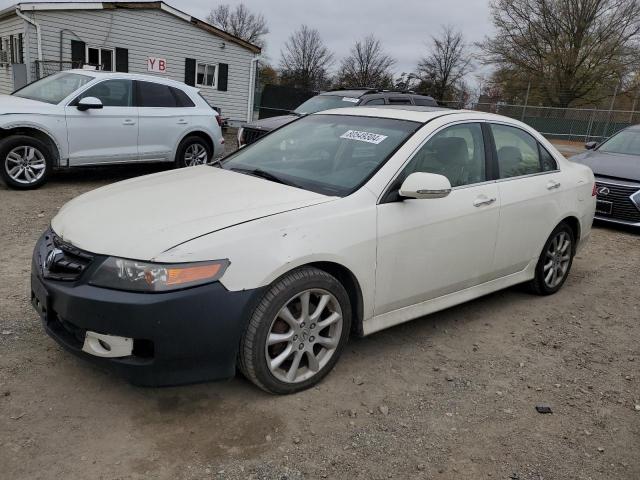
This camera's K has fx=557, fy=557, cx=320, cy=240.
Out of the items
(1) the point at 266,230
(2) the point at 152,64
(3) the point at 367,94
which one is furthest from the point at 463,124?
(2) the point at 152,64

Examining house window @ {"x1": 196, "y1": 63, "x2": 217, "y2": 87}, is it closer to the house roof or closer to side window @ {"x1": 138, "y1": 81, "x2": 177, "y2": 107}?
the house roof

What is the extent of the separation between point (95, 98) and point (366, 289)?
6.11 meters

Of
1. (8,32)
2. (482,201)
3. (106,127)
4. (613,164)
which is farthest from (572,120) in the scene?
(482,201)

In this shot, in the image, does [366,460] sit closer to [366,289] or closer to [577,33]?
[366,289]

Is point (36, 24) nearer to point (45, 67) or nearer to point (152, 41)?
point (45, 67)

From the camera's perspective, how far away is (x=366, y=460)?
266cm

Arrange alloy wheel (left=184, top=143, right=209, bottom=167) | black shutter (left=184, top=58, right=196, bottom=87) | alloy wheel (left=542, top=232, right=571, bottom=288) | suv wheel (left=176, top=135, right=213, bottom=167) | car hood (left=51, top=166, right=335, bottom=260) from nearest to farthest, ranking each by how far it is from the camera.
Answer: car hood (left=51, top=166, right=335, bottom=260) < alloy wheel (left=542, top=232, right=571, bottom=288) < suv wheel (left=176, top=135, right=213, bottom=167) < alloy wheel (left=184, top=143, right=209, bottom=167) < black shutter (left=184, top=58, right=196, bottom=87)

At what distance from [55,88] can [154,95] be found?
Answer: 4.64 feet

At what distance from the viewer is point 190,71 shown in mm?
19969

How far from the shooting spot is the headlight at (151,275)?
2.62 meters

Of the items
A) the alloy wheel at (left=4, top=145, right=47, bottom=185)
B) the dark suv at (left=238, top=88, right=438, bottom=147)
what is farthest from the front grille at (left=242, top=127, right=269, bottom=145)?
the alloy wheel at (left=4, top=145, right=47, bottom=185)

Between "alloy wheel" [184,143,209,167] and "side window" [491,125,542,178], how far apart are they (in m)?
6.07

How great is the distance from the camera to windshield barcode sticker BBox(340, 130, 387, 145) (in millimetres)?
3762

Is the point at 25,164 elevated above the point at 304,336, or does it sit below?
above
